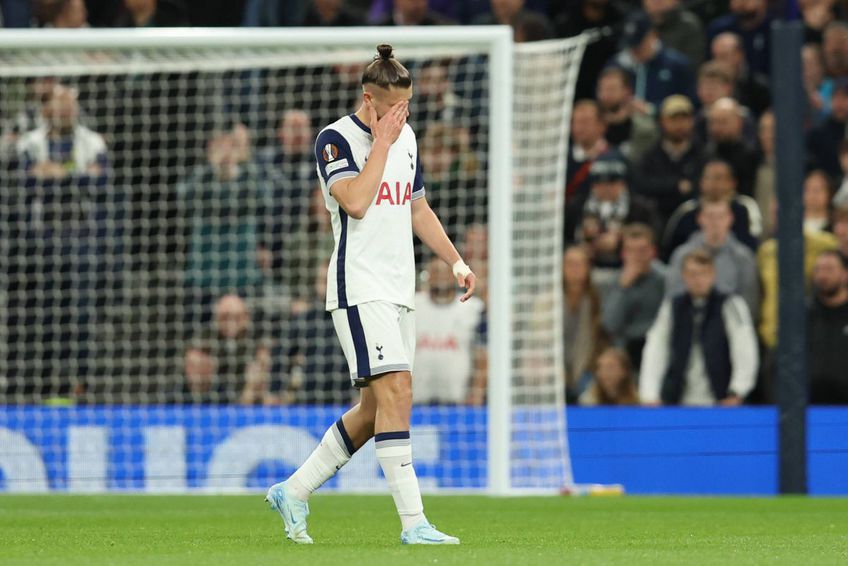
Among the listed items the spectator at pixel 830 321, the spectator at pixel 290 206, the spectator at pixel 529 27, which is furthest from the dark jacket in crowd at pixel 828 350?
the spectator at pixel 290 206

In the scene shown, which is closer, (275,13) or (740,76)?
(740,76)

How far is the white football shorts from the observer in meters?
6.55

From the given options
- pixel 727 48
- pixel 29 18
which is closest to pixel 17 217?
pixel 29 18

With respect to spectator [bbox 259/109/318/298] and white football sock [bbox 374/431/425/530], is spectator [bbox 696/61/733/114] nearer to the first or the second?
spectator [bbox 259/109/318/298]

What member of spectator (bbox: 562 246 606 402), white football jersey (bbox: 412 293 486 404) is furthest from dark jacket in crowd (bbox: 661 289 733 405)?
white football jersey (bbox: 412 293 486 404)

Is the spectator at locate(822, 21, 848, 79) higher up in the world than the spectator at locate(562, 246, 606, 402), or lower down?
higher up

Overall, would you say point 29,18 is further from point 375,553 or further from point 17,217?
point 375,553

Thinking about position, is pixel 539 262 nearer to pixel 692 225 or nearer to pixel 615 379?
pixel 615 379

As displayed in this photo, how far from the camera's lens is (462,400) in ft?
40.7

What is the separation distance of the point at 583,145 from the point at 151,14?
A: 175 inches

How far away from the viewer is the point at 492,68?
38.3ft

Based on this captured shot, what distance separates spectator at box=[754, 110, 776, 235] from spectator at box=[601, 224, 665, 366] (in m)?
1.08

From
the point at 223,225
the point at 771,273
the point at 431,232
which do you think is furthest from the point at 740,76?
the point at 431,232

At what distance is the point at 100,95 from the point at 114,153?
0.88m
